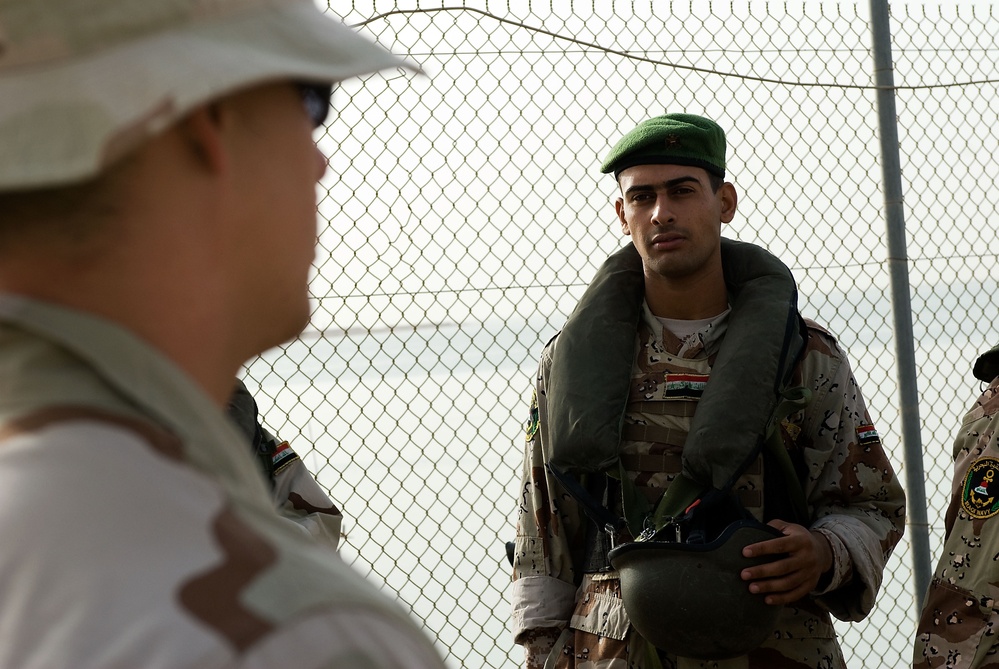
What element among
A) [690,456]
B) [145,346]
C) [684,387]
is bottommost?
[690,456]

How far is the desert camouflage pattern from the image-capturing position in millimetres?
2561

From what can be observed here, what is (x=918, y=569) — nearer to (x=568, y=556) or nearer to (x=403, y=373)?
(x=568, y=556)

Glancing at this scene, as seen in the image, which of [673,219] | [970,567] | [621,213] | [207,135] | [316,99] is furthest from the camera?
[621,213]

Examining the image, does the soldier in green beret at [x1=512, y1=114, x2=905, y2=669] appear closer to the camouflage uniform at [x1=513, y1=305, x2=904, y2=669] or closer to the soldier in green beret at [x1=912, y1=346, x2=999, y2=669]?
the camouflage uniform at [x1=513, y1=305, x2=904, y2=669]

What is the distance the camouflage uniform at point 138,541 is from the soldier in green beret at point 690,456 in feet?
6.52

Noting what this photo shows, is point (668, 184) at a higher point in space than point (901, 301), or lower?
higher

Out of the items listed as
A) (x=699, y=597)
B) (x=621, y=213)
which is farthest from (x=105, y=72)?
(x=621, y=213)

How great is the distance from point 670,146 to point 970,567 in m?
1.30

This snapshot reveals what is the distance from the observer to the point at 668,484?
2.75 m

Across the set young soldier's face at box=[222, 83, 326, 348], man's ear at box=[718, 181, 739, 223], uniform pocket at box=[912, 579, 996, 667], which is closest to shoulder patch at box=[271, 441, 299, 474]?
man's ear at box=[718, 181, 739, 223]

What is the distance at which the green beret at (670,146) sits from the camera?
3.03 m

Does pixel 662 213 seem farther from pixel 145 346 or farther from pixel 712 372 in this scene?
pixel 145 346

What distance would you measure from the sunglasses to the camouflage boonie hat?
9 centimetres

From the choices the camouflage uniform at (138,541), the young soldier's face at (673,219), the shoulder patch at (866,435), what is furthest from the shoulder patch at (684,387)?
the camouflage uniform at (138,541)
